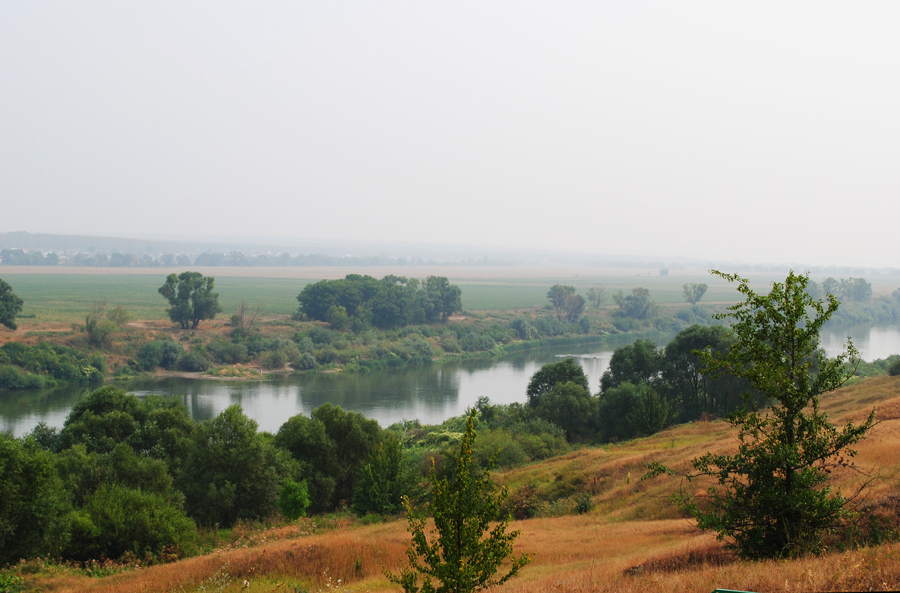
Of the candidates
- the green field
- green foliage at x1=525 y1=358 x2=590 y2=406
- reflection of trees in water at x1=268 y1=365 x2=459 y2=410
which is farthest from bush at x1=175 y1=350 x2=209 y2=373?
green foliage at x1=525 y1=358 x2=590 y2=406

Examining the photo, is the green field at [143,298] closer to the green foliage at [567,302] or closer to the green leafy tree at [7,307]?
the green leafy tree at [7,307]

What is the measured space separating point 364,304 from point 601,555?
7337cm

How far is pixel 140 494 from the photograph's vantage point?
18969mm

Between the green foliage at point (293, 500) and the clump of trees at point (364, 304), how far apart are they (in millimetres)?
58006

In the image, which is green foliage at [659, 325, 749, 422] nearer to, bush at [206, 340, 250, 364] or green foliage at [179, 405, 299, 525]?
green foliage at [179, 405, 299, 525]

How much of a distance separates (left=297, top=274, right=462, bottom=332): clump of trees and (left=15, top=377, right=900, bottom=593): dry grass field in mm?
59152

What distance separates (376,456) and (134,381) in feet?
136

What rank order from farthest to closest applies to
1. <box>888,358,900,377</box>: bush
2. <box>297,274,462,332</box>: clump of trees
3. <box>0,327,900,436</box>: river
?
<box>297,274,462,332</box>: clump of trees → <box>0,327,900,436</box>: river → <box>888,358,900,377</box>: bush

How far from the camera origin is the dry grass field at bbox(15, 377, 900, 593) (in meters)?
8.12

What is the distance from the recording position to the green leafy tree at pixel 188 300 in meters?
73.1

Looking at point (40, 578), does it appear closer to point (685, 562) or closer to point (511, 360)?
point (685, 562)

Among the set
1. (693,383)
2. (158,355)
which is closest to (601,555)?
(693,383)

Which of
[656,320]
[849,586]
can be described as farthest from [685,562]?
[656,320]

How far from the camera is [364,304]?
85.4 m
